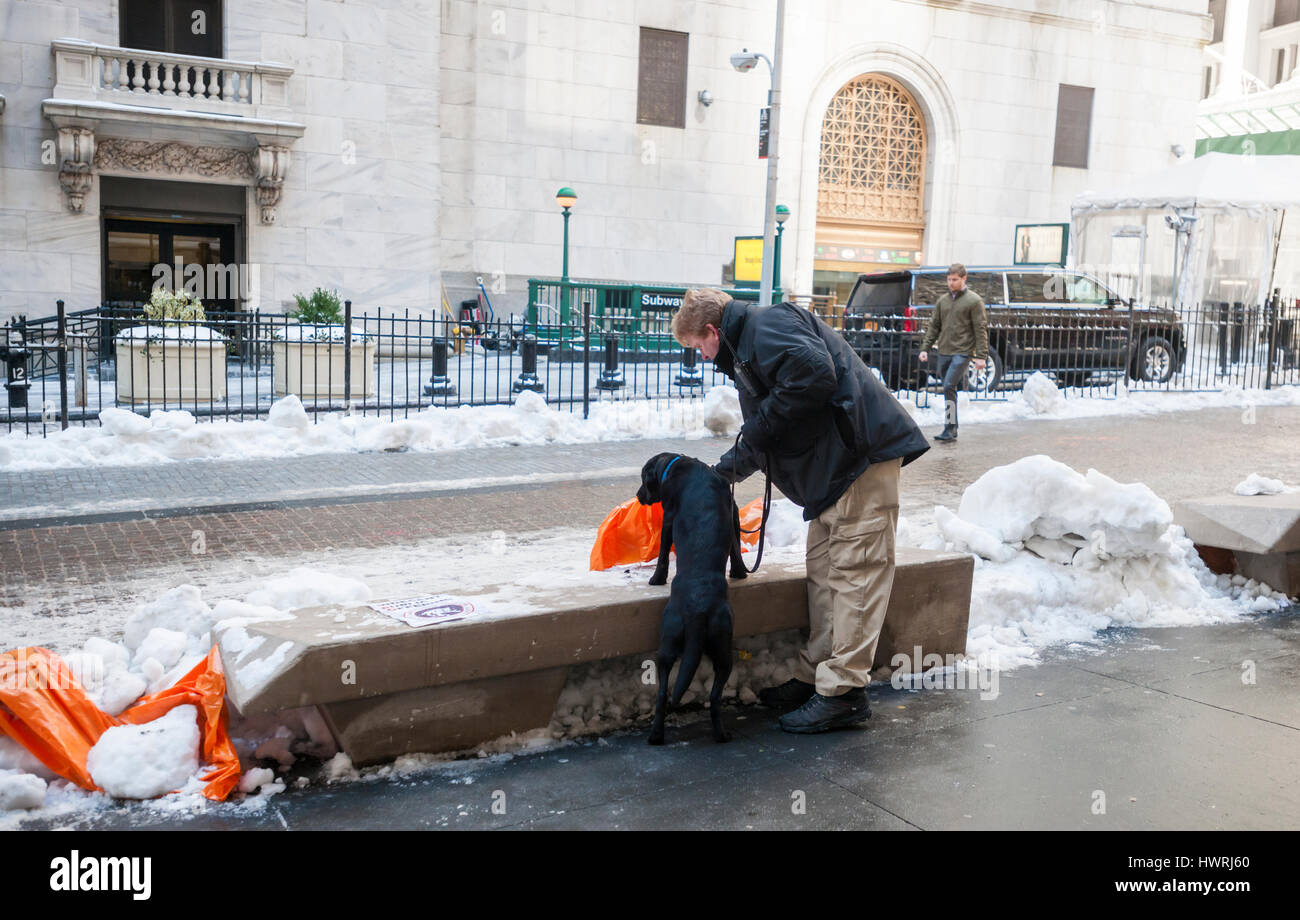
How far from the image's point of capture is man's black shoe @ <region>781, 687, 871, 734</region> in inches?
176

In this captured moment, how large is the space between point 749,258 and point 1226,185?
984cm

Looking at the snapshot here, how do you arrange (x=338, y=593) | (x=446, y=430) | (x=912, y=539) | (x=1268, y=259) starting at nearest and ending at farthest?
A: 1. (x=338, y=593)
2. (x=912, y=539)
3. (x=446, y=430)
4. (x=1268, y=259)

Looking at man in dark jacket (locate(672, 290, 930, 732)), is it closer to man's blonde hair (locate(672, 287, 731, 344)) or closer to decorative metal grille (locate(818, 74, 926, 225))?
man's blonde hair (locate(672, 287, 731, 344))

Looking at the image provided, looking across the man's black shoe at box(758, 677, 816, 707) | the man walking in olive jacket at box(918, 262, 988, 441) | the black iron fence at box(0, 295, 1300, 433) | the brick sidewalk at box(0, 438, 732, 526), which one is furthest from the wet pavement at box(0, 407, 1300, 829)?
the man walking in olive jacket at box(918, 262, 988, 441)

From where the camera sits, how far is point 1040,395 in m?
15.7

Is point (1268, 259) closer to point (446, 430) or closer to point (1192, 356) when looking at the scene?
point (1192, 356)

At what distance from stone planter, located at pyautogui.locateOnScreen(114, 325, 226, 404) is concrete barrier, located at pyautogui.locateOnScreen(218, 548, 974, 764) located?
965 cm

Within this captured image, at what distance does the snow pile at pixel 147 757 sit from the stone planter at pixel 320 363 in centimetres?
1056

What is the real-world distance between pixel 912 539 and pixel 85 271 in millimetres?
18018

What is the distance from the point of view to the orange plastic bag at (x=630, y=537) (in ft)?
17.0

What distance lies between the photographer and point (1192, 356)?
18953 millimetres

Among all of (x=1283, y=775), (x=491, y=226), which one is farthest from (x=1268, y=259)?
(x=1283, y=775)

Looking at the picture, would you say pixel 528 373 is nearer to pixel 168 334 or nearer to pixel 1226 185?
pixel 168 334
